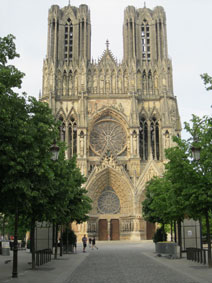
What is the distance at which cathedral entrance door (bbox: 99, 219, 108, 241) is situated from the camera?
49500 mm

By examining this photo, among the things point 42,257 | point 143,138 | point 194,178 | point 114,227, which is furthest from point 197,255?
point 143,138

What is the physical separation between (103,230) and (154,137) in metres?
14.3

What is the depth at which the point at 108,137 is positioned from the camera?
5259 cm

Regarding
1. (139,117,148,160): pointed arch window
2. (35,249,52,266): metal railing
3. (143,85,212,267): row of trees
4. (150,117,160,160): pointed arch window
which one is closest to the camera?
(143,85,212,267): row of trees

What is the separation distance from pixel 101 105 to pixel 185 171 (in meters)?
36.6

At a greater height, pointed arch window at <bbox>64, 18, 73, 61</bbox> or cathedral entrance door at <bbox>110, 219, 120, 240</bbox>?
pointed arch window at <bbox>64, 18, 73, 61</bbox>

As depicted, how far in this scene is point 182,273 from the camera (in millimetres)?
14695

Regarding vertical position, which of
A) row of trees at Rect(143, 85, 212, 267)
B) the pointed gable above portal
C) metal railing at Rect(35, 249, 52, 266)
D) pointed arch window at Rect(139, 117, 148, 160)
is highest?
the pointed gable above portal

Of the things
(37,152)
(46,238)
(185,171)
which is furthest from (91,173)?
(37,152)

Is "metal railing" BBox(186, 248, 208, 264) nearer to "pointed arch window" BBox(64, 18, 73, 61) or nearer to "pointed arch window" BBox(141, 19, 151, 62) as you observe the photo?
"pointed arch window" BBox(141, 19, 151, 62)

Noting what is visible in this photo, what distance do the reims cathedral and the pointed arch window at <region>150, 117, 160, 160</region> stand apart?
10cm

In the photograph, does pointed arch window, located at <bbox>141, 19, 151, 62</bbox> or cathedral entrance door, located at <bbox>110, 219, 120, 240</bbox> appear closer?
cathedral entrance door, located at <bbox>110, 219, 120, 240</bbox>

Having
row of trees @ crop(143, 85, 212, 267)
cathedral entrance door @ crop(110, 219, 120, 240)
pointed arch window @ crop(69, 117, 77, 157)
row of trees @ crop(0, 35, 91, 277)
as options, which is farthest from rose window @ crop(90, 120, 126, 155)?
row of trees @ crop(0, 35, 91, 277)

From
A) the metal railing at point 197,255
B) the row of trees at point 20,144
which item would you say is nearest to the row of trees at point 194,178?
the metal railing at point 197,255
